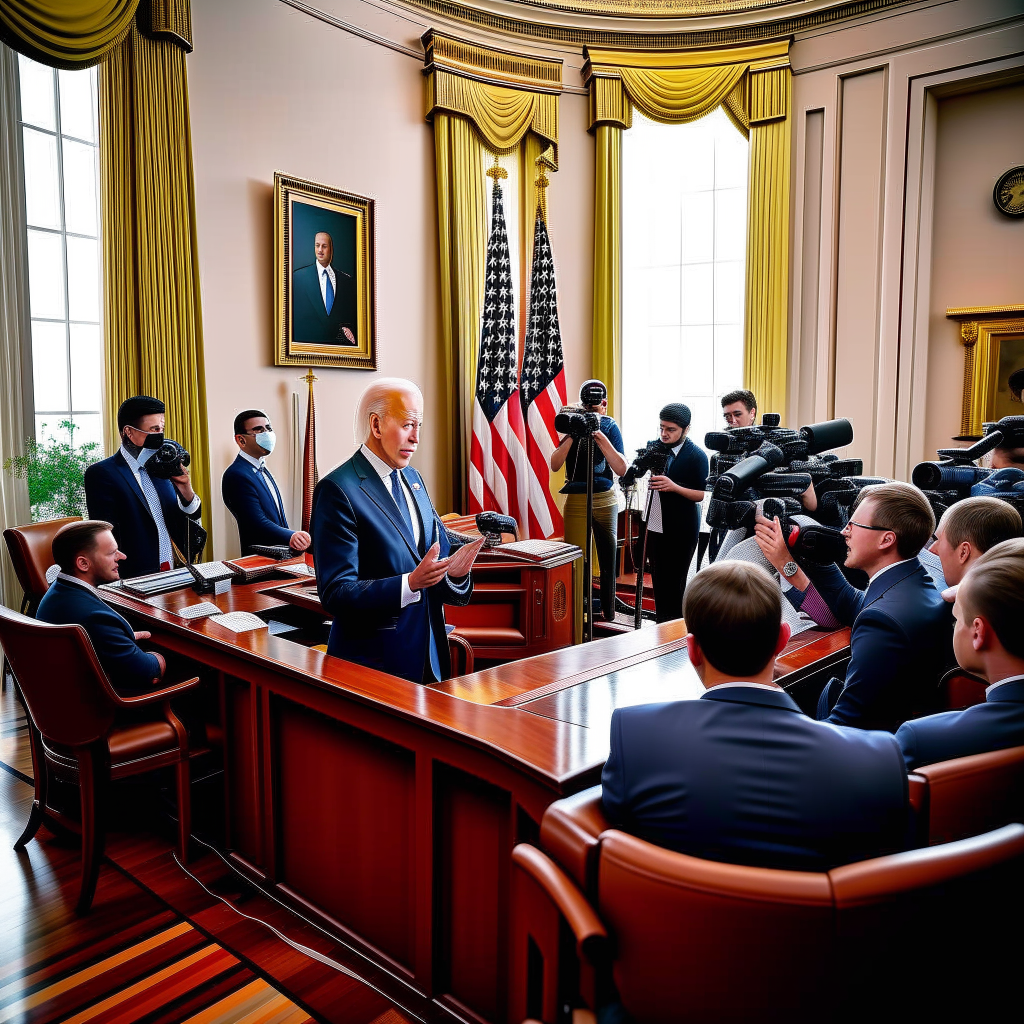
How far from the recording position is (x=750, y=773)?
1.21 meters

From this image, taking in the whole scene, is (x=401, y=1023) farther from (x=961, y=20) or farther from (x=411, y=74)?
(x=961, y=20)

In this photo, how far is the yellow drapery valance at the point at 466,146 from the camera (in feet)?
20.9

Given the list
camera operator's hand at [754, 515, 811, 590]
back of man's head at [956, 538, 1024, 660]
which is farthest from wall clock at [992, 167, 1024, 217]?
back of man's head at [956, 538, 1024, 660]

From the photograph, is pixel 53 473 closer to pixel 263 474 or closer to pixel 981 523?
pixel 263 474

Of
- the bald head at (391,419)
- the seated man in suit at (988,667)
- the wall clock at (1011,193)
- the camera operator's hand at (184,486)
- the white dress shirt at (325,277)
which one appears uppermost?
the wall clock at (1011,193)

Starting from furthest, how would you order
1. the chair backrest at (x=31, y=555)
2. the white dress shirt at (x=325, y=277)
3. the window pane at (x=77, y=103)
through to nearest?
the white dress shirt at (x=325, y=277) → the window pane at (x=77, y=103) → the chair backrest at (x=31, y=555)

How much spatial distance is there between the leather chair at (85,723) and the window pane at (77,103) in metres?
3.26

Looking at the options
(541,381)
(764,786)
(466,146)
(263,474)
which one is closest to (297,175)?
(466,146)

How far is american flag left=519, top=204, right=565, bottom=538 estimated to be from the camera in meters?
6.20

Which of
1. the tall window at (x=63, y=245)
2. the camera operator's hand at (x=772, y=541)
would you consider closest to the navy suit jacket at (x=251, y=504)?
the tall window at (x=63, y=245)

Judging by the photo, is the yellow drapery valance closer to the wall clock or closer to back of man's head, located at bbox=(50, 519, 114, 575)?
the wall clock

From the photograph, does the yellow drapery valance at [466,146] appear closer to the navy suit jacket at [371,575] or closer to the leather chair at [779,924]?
the navy suit jacket at [371,575]

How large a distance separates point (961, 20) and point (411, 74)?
4152 millimetres

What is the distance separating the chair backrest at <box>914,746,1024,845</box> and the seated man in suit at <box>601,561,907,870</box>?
0.15m
